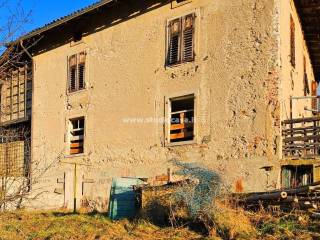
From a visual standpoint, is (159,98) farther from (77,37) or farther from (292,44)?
(77,37)

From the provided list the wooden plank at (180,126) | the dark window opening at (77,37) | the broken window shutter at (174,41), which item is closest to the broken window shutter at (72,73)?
the dark window opening at (77,37)

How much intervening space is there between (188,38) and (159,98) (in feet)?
6.23

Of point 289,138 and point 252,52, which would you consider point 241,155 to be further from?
point 252,52

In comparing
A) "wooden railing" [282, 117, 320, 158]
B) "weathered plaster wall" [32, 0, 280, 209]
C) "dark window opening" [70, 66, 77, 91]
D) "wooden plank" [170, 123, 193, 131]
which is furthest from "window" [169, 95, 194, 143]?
"dark window opening" [70, 66, 77, 91]

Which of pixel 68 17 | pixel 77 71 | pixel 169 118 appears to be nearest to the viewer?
pixel 169 118

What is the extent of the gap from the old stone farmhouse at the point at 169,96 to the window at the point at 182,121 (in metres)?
0.03

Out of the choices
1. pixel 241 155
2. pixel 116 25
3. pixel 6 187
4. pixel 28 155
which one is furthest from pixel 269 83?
pixel 28 155

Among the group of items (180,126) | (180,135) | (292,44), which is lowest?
(180,135)

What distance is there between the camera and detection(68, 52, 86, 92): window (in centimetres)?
1535

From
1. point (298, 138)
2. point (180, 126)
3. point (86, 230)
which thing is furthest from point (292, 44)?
point (86, 230)

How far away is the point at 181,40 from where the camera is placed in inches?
497

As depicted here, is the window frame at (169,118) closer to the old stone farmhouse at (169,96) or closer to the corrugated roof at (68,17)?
the old stone farmhouse at (169,96)

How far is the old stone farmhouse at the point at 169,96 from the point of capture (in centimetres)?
1096

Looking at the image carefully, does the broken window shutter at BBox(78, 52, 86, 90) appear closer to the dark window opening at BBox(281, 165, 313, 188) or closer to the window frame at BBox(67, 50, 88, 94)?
the window frame at BBox(67, 50, 88, 94)
